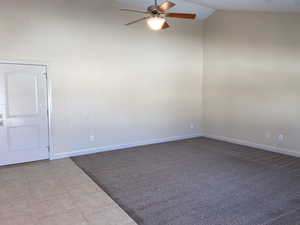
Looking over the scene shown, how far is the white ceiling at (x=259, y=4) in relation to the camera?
4.04m

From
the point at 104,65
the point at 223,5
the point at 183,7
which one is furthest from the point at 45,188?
the point at 223,5

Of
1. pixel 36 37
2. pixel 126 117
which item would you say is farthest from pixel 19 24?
pixel 126 117

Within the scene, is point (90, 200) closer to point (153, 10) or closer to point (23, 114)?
point (23, 114)

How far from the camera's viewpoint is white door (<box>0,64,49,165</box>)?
4.16m

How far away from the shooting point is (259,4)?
14.6ft

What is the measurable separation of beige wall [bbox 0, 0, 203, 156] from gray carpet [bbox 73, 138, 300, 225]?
0.74 metres

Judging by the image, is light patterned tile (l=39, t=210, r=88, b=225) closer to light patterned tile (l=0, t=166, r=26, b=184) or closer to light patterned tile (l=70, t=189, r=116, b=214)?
light patterned tile (l=70, t=189, r=116, b=214)

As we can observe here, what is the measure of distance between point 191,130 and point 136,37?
3105 millimetres

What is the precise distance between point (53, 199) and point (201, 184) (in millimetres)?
2131

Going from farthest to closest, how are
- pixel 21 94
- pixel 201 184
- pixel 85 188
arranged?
pixel 21 94 < pixel 201 184 < pixel 85 188

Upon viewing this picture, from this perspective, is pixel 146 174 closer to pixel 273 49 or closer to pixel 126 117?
pixel 126 117

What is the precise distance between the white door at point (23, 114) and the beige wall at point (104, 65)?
21 centimetres

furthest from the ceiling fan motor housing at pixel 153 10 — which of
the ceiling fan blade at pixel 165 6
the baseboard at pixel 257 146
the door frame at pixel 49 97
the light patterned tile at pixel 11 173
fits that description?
the baseboard at pixel 257 146

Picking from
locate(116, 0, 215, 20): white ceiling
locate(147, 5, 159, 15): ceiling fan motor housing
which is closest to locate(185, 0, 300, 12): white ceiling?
locate(116, 0, 215, 20): white ceiling
